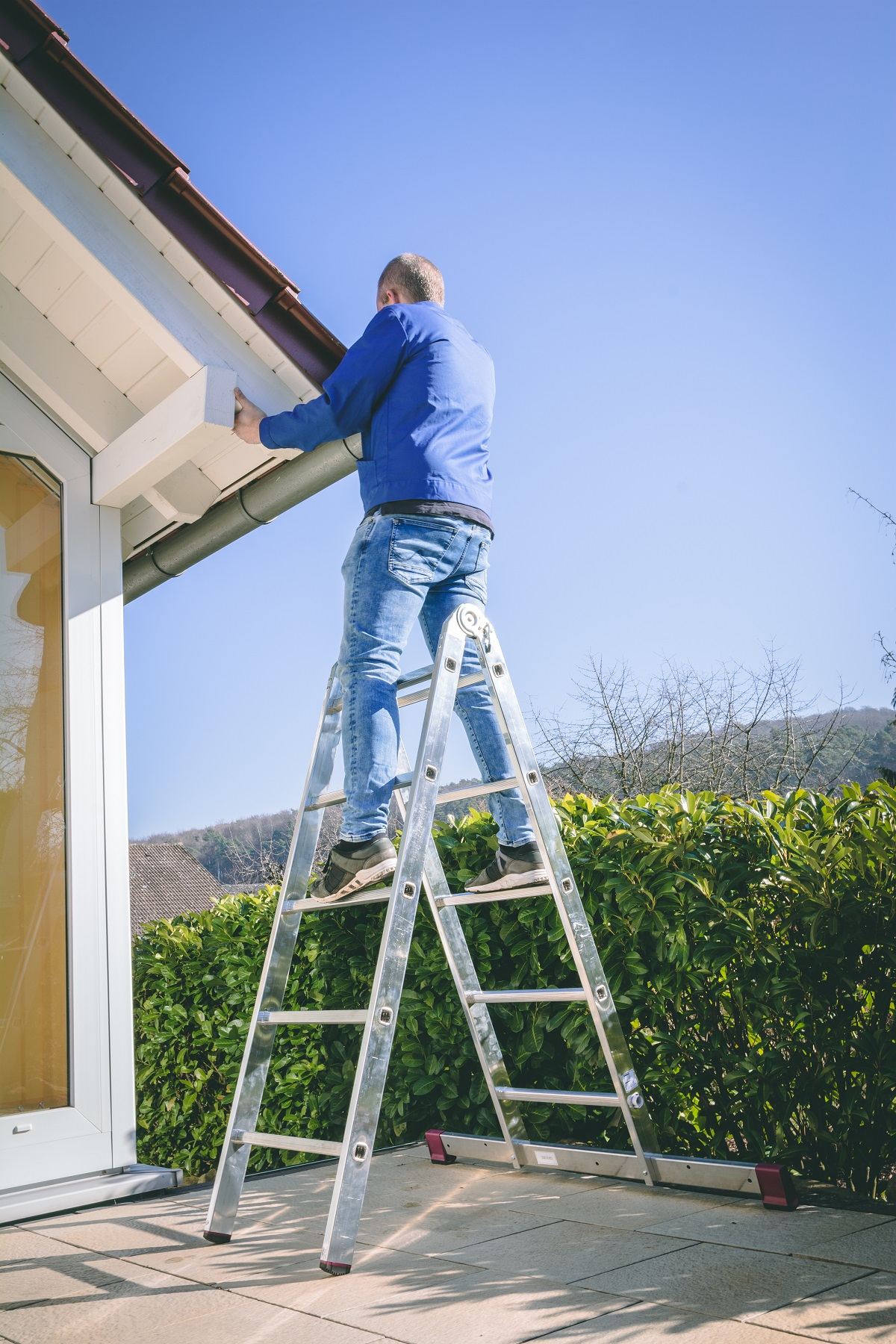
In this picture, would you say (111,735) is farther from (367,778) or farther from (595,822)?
(595,822)

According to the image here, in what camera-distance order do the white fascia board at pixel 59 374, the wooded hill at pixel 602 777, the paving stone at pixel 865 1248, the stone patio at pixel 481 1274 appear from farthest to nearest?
the wooded hill at pixel 602 777 → the white fascia board at pixel 59 374 → the paving stone at pixel 865 1248 → the stone patio at pixel 481 1274

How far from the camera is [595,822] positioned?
2924 millimetres

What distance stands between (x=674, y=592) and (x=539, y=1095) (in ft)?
79.9

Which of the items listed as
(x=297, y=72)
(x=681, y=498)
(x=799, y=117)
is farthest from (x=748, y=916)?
(x=681, y=498)

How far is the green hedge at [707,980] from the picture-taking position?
2.31 m

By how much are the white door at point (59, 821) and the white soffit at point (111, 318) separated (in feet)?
0.59

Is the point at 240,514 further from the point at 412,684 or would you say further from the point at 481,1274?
the point at 481,1274

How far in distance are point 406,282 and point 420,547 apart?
0.87 m

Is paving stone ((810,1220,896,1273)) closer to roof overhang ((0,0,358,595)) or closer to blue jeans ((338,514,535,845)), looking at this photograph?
blue jeans ((338,514,535,845))

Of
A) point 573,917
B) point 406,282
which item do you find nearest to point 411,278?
point 406,282

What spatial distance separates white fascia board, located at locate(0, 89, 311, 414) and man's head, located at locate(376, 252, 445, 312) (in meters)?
0.44

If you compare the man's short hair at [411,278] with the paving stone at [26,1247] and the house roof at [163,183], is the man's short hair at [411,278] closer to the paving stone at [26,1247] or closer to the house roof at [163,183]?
the house roof at [163,183]

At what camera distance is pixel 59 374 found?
3369 mm

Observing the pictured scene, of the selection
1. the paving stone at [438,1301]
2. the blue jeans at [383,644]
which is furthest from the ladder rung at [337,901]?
the paving stone at [438,1301]
